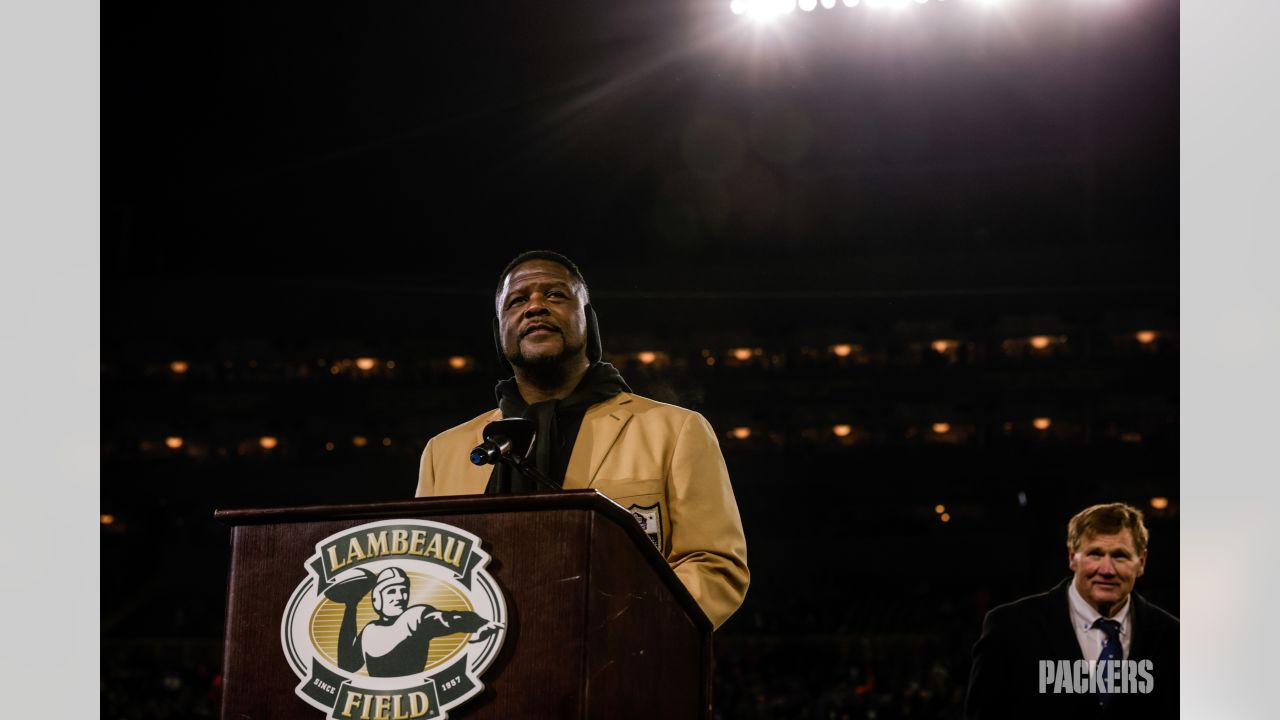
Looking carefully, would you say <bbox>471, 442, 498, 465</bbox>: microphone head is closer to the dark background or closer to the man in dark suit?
the man in dark suit

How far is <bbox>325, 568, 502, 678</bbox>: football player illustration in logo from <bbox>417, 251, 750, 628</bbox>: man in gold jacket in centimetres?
48

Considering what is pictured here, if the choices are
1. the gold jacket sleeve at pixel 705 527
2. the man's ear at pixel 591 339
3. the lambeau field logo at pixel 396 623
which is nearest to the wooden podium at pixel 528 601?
the lambeau field logo at pixel 396 623

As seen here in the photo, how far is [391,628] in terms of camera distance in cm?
119

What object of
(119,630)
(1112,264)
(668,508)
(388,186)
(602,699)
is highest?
(388,186)

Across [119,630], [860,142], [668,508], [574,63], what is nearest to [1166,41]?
[860,142]

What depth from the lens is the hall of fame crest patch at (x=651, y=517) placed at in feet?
5.72

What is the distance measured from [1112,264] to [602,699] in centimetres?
404

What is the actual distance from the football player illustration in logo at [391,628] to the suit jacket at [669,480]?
483mm

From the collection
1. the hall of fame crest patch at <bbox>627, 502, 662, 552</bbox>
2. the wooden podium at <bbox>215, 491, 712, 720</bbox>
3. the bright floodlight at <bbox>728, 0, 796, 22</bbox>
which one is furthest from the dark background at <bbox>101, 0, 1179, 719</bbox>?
the wooden podium at <bbox>215, 491, 712, 720</bbox>

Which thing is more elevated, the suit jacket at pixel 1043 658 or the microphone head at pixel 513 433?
the microphone head at pixel 513 433

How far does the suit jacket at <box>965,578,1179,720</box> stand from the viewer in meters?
3.81

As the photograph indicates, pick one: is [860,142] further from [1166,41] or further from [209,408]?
[209,408]

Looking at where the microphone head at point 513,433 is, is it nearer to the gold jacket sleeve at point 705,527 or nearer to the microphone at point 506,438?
the microphone at point 506,438

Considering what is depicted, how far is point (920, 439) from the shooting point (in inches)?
262
